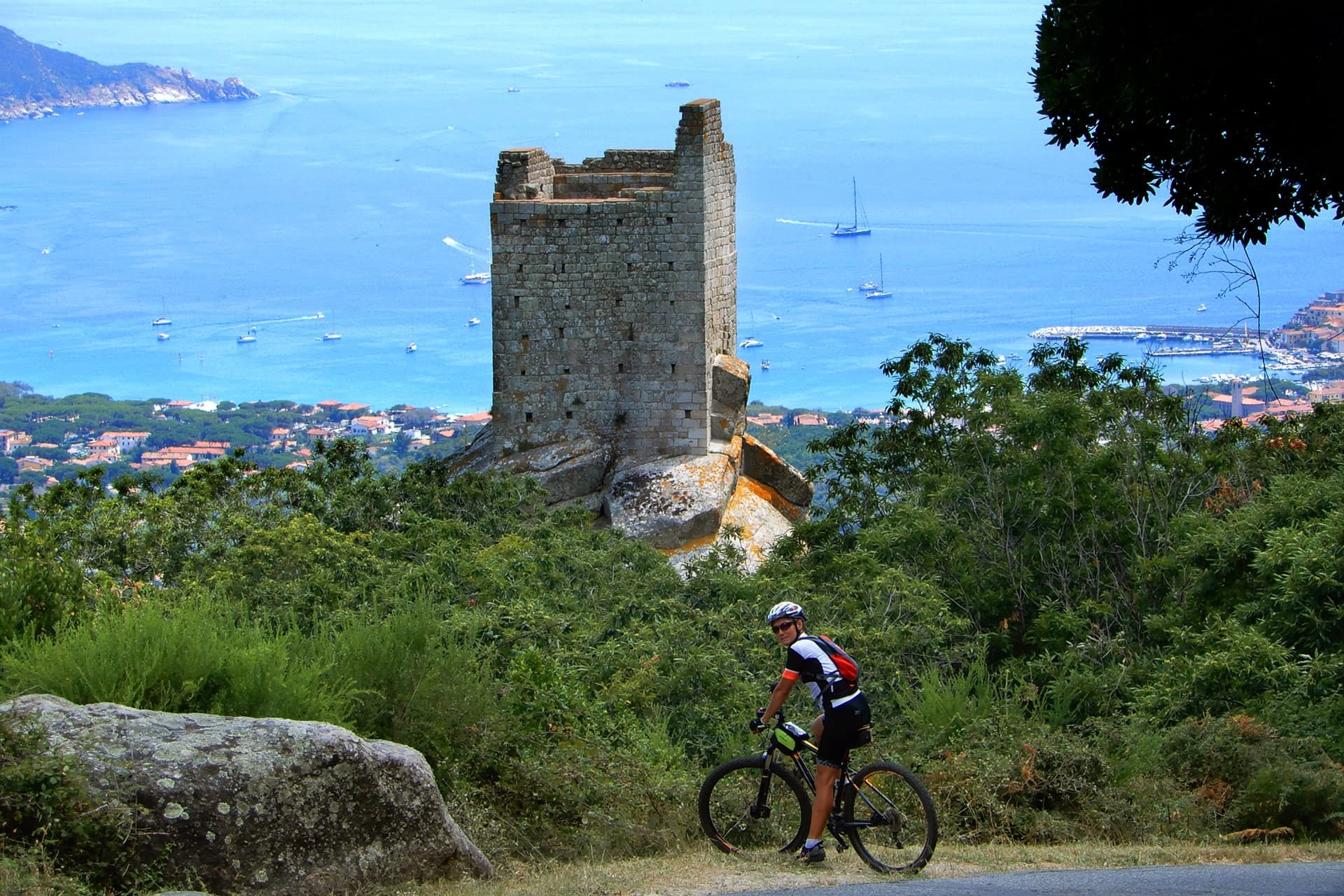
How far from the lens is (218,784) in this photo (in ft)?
28.0

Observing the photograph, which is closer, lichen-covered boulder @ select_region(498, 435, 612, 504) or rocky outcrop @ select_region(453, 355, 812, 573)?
rocky outcrop @ select_region(453, 355, 812, 573)

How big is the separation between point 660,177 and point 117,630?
14.9 metres

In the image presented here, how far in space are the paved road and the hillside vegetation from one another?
140cm

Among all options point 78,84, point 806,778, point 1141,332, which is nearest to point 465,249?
point 1141,332

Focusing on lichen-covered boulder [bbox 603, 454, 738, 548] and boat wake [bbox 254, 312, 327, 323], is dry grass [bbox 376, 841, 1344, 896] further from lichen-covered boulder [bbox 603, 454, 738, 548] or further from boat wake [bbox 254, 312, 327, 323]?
boat wake [bbox 254, 312, 327, 323]

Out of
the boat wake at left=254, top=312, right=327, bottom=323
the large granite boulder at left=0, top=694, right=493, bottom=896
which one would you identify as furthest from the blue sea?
the large granite boulder at left=0, top=694, right=493, bottom=896

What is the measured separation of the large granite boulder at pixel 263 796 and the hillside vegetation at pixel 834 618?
421mm

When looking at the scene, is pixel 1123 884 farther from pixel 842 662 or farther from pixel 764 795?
pixel 764 795

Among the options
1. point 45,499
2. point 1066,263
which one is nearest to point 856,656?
point 45,499

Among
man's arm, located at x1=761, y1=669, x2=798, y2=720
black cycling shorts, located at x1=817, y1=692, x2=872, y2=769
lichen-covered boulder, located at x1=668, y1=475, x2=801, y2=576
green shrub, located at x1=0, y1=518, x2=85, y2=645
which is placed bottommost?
black cycling shorts, located at x1=817, y1=692, x2=872, y2=769

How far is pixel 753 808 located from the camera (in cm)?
982

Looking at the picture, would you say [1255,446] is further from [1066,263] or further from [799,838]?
[1066,263]

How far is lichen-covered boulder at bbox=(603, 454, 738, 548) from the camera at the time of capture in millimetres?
21719

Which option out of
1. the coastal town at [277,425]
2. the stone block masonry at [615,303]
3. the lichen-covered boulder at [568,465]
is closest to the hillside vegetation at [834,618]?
the lichen-covered boulder at [568,465]
